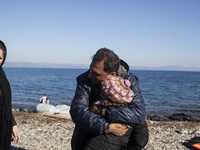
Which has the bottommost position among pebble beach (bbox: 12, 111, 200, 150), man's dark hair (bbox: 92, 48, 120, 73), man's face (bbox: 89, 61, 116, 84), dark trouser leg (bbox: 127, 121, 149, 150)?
pebble beach (bbox: 12, 111, 200, 150)

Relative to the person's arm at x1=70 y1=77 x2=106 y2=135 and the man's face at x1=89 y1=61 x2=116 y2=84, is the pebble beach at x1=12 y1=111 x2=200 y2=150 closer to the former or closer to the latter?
the person's arm at x1=70 y1=77 x2=106 y2=135

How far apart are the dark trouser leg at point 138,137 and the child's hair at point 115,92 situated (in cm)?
69

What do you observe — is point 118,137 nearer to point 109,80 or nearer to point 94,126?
point 94,126

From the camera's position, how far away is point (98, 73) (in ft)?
9.55

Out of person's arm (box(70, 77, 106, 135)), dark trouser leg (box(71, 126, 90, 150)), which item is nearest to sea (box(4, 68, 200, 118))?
dark trouser leg (box(71, 126, 90, 150))

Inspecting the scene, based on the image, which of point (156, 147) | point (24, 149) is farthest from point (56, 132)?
point (156, 147)

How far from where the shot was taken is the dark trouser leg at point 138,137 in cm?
340

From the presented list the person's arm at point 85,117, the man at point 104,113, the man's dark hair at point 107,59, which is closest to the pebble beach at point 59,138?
the man at point 104,113

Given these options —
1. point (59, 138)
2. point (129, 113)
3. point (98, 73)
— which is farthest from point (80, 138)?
point (59, 138)

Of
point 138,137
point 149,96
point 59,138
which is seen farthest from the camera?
point 149,96

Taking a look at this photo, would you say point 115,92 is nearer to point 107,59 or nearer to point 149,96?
point 107,59

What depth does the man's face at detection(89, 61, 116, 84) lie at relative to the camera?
2885mm

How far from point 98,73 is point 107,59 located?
0.21 meters

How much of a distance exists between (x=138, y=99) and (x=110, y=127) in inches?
20.4
